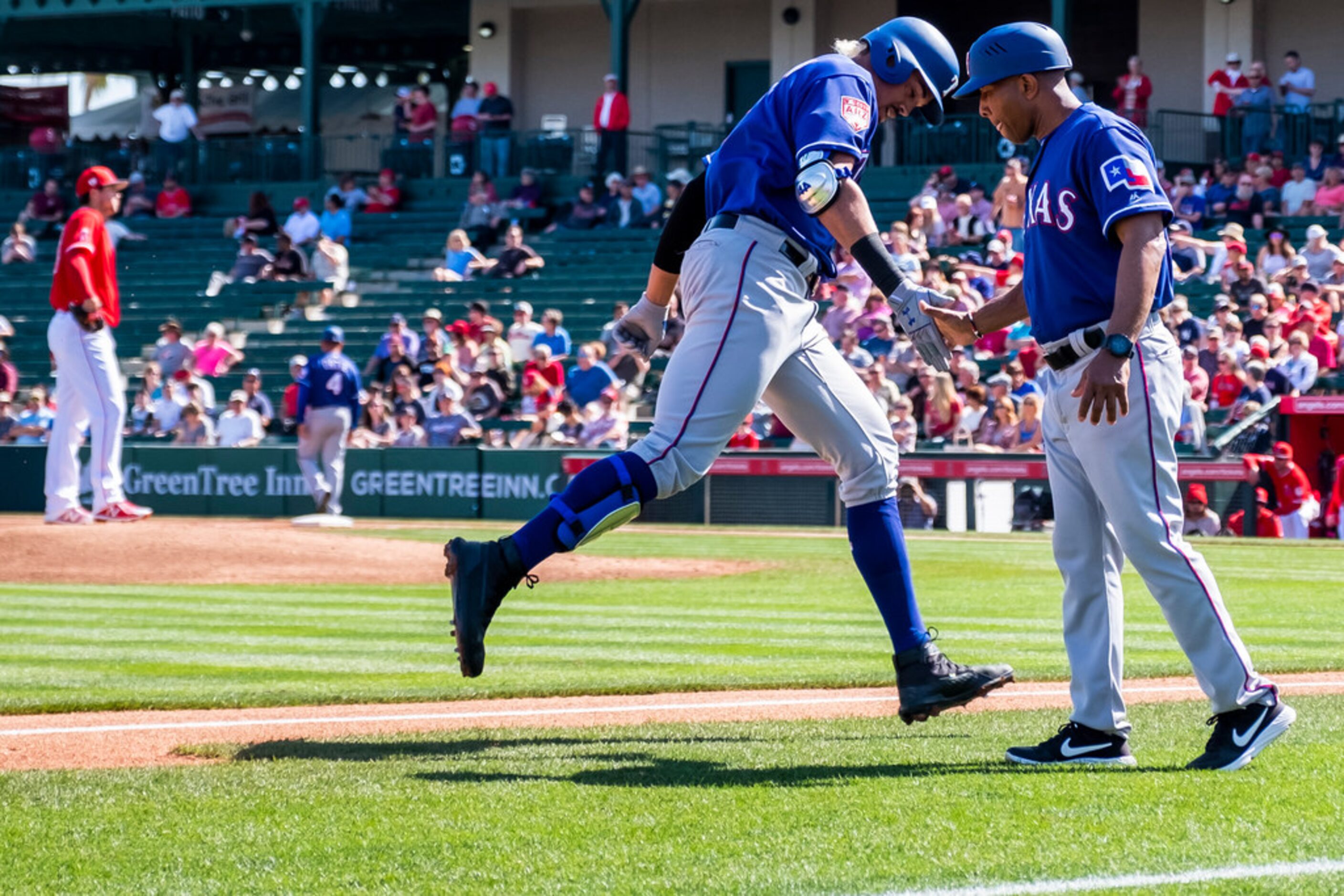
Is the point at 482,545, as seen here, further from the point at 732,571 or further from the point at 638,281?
the point at 638,281

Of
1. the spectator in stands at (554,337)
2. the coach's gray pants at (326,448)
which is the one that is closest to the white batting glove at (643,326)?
the coach's gray pants at (326,448)

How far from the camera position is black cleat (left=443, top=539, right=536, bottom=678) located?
517 cm

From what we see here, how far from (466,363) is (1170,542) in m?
18.4

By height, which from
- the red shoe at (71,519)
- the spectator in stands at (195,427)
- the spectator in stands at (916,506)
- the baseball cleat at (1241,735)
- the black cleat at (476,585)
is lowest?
the spectator in stands at (916,506)

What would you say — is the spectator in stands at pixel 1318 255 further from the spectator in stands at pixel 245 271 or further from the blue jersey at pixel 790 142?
the spectator in stands at pixel 245 271

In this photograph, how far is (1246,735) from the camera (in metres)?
4.71

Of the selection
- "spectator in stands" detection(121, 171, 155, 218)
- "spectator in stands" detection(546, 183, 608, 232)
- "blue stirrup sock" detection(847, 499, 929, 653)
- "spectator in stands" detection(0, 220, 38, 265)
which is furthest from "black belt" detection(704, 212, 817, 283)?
"spectator in stands" detection(121, 171, 155, 218)

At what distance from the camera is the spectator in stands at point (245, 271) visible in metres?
28.7

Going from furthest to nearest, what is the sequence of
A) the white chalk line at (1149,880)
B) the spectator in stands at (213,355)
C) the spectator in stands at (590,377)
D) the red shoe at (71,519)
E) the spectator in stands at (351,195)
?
1. the spectator in stands at (351,195)
2. the spectator in stands at (213,355)
3. the spectator in stands at (590,377)
4. the red shoe at (71,519)
5. the white chalk line at (1149,880)

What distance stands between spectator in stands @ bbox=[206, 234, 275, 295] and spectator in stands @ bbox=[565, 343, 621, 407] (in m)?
9.24

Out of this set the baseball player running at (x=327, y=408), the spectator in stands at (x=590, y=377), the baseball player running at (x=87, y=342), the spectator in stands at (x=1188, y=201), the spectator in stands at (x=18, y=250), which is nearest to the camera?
the baseball player running at (x=87, y=342)

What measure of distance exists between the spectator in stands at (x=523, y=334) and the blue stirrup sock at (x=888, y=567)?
1733 centimetres

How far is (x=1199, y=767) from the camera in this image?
469 cm

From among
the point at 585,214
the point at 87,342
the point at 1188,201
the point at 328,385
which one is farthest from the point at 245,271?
the point at 87,342
